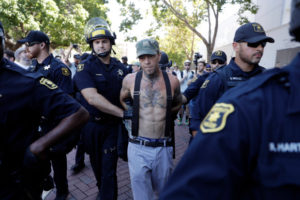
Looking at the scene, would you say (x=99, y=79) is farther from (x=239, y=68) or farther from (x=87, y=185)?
(x=87, y=185)

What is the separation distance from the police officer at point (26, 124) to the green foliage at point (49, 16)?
10.9 metres

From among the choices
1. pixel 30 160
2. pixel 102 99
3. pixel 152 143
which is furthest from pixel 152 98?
pixel 30 160

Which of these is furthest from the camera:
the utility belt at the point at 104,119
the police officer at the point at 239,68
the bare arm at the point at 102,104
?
the utility belt at the point at 104,119

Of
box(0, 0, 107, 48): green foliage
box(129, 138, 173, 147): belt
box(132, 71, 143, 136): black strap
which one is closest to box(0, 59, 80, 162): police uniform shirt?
box(132, 71, 143, 136): black strap

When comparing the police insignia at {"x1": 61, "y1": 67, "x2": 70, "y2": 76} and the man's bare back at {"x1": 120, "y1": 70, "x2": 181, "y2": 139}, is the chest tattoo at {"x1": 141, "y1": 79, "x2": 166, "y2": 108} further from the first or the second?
the police insignia at {"x1": 61, "y1": 67, "x2": 70, "y2": 76}

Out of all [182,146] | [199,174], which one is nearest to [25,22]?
[182,146]

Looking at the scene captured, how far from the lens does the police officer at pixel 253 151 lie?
28.0 inches

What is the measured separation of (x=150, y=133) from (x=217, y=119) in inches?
65.5

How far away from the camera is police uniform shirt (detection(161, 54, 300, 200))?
2.33 ft

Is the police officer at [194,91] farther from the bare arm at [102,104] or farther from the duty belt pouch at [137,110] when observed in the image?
the bare arm at [102,104]

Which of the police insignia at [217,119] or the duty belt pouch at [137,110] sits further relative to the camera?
the duty belt pouch at [137,110]

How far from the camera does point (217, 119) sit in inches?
30.7

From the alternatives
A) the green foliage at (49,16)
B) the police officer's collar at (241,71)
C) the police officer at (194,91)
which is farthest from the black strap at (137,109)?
the green foliage at (49,16)

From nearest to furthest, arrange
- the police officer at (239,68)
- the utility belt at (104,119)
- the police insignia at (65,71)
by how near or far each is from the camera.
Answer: the police officer at (239,68) → the utility belt at (104,119) → the police insignia at (65,71)
